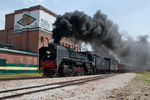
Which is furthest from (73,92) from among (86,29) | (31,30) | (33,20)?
(33,20)

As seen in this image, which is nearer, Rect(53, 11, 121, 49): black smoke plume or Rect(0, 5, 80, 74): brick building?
Rect(53, 11, 121, 49): black smoke plume

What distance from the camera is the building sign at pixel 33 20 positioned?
38247 mm

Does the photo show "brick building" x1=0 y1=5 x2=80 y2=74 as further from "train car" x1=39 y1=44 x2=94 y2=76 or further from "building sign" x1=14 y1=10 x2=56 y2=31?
"train car" x1=39 y1=44 x2=94 y2=76

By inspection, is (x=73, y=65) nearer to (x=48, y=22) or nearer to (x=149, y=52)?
(x=149, y=52)

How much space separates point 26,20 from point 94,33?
22.5 metres

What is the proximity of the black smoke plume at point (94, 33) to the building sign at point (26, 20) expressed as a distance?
1907 centimetres

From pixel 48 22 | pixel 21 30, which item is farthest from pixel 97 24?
pixel 21 30

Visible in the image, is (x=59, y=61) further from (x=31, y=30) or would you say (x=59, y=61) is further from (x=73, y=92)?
(x=31, y=30)

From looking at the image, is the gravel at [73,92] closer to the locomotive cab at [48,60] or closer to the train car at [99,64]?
the locomotive cab at [48,60]

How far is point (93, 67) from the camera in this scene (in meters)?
24.3

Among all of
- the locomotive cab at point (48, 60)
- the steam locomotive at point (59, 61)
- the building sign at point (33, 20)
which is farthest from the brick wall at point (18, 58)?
the locomotive cab at point (48, 60)

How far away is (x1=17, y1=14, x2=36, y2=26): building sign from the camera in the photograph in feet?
129

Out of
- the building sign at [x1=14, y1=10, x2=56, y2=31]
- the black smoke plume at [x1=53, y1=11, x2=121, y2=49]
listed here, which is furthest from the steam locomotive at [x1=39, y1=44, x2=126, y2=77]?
the building sign at [x1=14, y1=10, x2=56, y2=31]

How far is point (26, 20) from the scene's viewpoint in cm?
4006
